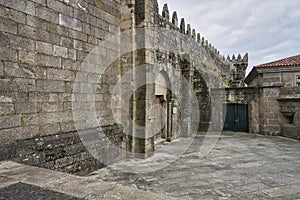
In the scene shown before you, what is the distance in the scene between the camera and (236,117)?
427 inches

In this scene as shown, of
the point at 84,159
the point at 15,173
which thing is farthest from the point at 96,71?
the point at 15,173

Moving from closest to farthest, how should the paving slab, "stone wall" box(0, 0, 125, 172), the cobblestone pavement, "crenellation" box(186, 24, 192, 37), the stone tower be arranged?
the paving slab → "stone wall" box(0, 0, 125, 172) → the cobblestone pavement → "crenellation" box(186, 24, 192, 37) → the stone tower

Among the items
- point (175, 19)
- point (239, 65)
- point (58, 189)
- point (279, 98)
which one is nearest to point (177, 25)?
point (175, 19)

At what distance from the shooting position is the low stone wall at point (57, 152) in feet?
10.3

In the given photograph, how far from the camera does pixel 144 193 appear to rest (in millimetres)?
1864

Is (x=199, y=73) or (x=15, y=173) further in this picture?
(x=199, y=73)

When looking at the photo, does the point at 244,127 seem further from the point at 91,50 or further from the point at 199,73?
the point at 91,50

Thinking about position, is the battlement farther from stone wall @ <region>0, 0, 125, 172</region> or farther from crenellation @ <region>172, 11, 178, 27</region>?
stone wall @ <region>0, 0, 125, 172</region>

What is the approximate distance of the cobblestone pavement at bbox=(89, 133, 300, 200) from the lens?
3.39 m

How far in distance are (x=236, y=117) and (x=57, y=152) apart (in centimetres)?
907

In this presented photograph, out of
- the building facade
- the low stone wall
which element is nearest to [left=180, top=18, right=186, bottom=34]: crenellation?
the building facade

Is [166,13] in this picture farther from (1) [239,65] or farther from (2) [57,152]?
(1) [239,65]

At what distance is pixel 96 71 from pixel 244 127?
8.29 metres

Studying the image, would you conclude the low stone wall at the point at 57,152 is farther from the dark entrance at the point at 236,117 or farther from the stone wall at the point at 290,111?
the dark entrance at the point at 236,117
